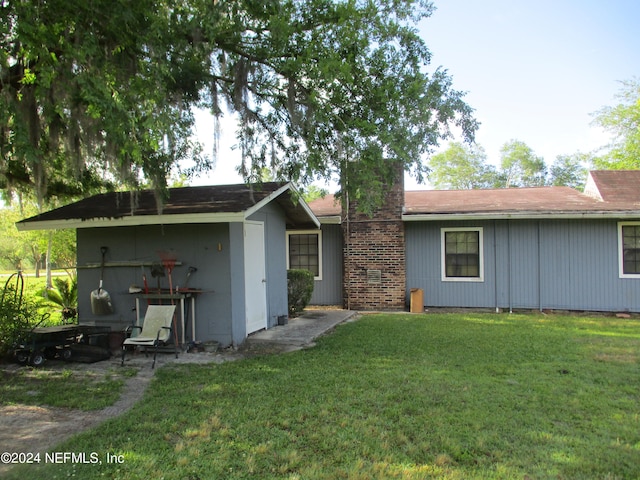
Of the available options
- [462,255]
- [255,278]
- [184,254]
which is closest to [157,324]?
[184,254]

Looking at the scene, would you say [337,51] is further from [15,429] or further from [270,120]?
[15,429]

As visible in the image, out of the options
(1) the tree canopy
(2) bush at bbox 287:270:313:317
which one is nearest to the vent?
(2) bush at bbox 287:270:313:317

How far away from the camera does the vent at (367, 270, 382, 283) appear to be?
494 inches

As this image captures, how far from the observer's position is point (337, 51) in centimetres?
577

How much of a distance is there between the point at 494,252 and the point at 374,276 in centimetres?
324

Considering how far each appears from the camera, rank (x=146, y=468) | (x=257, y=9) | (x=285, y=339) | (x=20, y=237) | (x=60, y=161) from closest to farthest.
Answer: (x=146, y=468)
(x=257, y=9)
(x=60, y=161)
(x=285, y=339)
(x=20, y=237)

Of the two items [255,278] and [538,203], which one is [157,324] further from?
[538,203]

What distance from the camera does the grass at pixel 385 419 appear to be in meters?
3.36

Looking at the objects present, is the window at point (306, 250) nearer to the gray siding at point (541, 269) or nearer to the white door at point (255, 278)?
the gray siding at point (541, 269)

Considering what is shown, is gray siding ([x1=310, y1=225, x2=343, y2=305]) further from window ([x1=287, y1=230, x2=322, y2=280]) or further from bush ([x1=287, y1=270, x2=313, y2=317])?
bush ([x1=287, y1=270, x2=313, y2=317])

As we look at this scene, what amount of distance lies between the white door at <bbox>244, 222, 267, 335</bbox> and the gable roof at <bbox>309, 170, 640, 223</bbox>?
2.49m

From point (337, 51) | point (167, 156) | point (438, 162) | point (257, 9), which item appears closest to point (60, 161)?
point (167, 156)

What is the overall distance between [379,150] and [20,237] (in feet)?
100

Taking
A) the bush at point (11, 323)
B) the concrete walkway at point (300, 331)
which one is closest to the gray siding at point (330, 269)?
the concrete walkway at point (300, 331)
